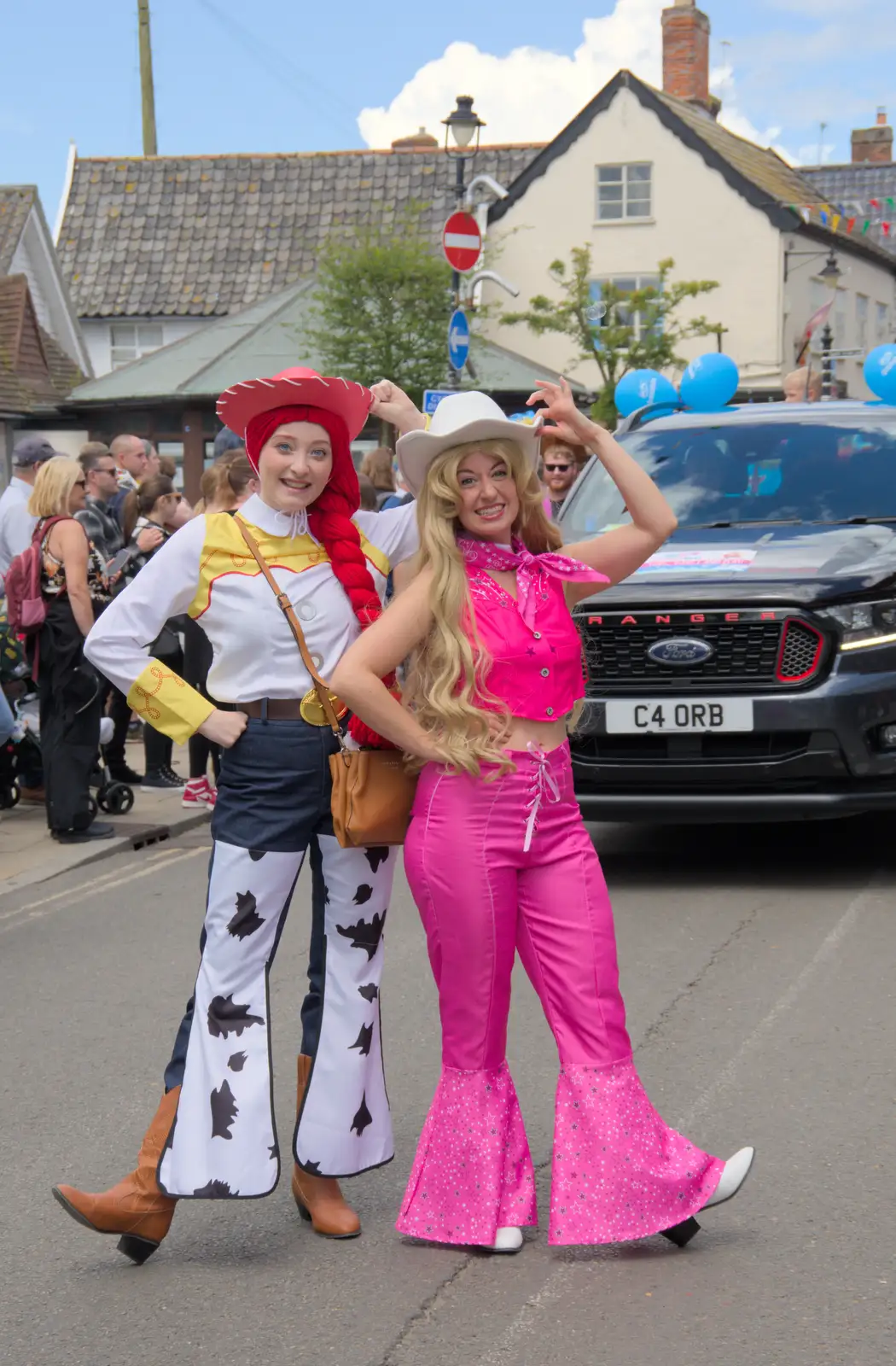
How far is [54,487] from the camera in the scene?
33.1 ft

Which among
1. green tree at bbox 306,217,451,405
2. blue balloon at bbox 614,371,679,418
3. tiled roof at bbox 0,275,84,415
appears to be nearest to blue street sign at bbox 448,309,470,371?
blue balloon at bbox 614,371,679,418

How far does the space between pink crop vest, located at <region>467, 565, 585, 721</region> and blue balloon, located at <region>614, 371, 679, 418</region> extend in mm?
9201

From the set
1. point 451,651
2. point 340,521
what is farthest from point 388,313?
point 451,651

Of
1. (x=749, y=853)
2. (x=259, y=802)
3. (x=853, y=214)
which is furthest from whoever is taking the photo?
(x=853, y=214)

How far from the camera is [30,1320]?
4031 millimetres

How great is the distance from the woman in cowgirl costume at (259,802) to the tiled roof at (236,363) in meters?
33.1

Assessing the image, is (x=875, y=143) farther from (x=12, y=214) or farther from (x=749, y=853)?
(x=749, y=853)

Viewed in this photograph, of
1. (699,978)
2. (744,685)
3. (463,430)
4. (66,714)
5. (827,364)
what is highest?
(463,430)

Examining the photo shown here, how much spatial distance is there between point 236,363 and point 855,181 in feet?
113

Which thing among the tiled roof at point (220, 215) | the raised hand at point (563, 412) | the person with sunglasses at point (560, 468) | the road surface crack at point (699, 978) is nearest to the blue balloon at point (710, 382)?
the person with sunglasses at point (560, 468)

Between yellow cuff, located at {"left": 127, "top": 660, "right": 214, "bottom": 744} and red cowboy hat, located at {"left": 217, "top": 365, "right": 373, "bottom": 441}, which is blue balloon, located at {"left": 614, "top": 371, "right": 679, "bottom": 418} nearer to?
red cowboy hat, located at {"left": 217, "top": 365, "right": 373, "bottom": 441}

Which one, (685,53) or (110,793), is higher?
(685,53)

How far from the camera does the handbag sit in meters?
4.19

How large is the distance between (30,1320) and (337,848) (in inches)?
45.7
